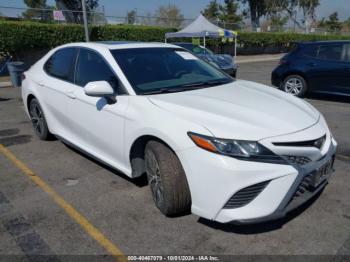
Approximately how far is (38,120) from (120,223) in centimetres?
292

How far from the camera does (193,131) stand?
273 centimetres

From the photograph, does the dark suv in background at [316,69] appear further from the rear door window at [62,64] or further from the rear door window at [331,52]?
the rear door window at [62,64]

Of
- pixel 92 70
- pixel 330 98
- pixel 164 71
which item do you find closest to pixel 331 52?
pixel 330 98

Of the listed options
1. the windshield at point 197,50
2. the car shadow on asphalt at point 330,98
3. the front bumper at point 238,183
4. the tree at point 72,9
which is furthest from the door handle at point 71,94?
the tree at point 72,9

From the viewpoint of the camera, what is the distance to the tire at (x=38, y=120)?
5.16 meters

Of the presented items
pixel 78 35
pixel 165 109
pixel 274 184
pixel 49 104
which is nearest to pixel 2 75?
pixel 78 35

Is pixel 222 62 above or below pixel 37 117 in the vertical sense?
Answer: above

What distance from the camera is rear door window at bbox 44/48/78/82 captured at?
4379mm

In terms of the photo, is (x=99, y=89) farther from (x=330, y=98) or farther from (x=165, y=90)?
(x=330, y=98)

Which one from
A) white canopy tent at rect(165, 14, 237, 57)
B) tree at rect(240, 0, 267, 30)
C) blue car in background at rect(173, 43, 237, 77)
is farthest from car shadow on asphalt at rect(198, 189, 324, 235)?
tree at rect(240, 0, 267, 30)

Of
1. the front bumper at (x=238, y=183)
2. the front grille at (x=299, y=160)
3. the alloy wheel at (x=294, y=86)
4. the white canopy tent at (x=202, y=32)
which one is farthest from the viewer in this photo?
the white canopy tent at (x=202, y=32)

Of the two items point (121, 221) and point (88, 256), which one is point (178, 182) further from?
point (88, 256)

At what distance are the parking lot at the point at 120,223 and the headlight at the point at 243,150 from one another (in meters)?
0.75

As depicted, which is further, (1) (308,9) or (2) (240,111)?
(1) (308,9)
